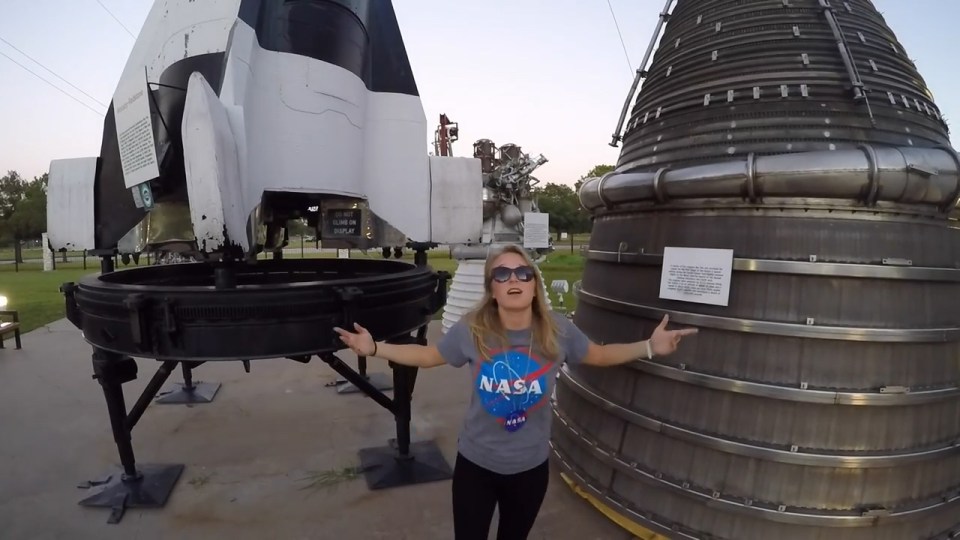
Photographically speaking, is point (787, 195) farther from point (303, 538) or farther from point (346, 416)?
point (346, 416)

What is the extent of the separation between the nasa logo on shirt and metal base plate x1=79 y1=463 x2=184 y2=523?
4.05 metres

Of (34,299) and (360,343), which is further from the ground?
(360,343)

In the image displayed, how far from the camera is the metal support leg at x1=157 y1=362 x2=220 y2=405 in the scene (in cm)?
734

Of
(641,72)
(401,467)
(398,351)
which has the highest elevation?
(641,72)

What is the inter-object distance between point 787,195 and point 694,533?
2.74 meters

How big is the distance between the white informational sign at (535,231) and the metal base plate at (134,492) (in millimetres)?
8953

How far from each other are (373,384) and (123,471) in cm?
343

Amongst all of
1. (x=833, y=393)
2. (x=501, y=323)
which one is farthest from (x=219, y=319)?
(x=833, y=393)

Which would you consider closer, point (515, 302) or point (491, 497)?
point (515, 302)

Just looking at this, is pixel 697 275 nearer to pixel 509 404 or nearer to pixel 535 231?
pixel 509 404

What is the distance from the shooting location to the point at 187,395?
24.6 feet

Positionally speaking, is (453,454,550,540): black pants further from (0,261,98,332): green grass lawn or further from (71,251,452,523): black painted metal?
(0,261,98,332): green grass lawn

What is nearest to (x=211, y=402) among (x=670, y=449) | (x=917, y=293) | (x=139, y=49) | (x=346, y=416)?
(x=346, y=416)

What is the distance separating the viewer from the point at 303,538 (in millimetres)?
4137
